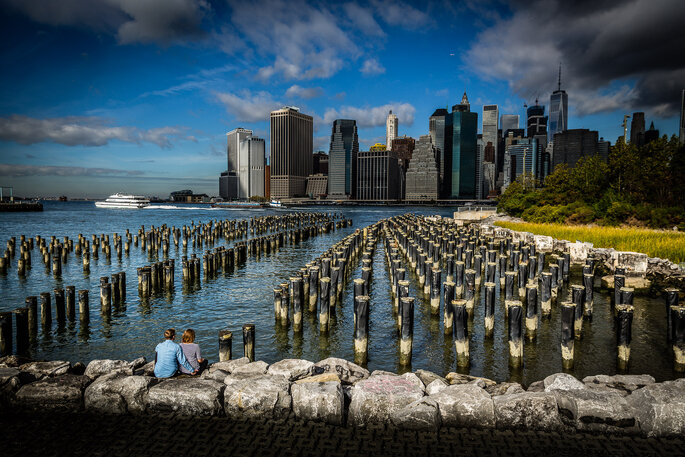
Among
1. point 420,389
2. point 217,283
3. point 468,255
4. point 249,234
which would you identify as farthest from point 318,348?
point 249,234

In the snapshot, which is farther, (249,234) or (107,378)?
(249,234)

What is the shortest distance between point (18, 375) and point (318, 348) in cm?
849

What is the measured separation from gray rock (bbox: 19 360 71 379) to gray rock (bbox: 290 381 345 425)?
5.65 meters

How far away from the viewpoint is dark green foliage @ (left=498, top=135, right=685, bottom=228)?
40.3 meters

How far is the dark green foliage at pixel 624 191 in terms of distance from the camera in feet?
132

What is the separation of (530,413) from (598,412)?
1166 millimetres

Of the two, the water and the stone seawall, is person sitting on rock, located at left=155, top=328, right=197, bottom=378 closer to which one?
the stone seawall

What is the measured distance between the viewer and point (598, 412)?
724 cm

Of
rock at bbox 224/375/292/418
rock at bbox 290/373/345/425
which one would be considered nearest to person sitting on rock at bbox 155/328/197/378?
rock at bbox 224/375/292/418

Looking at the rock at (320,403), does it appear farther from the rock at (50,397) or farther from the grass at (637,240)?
the grass at (637,240)

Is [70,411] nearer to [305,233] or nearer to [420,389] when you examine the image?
[420,389]

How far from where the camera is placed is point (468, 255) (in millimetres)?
29188

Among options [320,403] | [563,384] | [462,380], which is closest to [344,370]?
[320,403]

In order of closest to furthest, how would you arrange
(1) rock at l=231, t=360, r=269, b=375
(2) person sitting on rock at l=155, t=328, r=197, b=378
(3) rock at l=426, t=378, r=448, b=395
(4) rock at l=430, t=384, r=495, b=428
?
(4) rock at l=430, t=384, r=495, b=428 < (3) rock at l=426, t=378, r=448, b=395 < (2) person sitting on rock at l=155, t=328, r=197, b=378 < (1) rock at l=231, t=360, r=269, b=375
